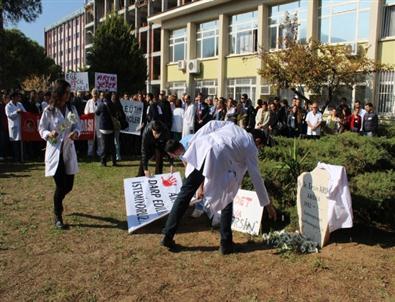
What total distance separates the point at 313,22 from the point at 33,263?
21934 millimetres

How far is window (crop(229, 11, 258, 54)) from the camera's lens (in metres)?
28.7

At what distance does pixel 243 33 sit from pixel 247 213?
82.1ft

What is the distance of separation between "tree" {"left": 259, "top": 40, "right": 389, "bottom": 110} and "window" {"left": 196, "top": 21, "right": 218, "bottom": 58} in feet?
45.6

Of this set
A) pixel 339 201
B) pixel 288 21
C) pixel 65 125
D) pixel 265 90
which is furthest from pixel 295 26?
pixel 339 201

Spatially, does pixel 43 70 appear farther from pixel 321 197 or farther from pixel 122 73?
pixel 321 197

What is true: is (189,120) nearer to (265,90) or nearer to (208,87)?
(265,90)

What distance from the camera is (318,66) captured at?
57.8 feet

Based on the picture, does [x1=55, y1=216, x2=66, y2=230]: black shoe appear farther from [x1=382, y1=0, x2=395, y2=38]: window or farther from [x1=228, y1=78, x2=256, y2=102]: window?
[x1=228, y1=78, x2=256, y2=102]: window

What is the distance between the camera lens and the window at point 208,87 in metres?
32.3

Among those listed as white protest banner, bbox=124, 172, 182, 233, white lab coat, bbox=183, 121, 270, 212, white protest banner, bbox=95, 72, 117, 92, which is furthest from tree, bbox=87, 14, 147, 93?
white lab coat, bbox=183, 121, 270, 212

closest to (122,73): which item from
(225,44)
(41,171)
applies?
(225,44)

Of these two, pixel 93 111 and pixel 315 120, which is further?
pixel 93 111

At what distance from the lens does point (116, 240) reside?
19.2 ft

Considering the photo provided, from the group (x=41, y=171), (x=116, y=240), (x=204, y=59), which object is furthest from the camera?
(x=204, y=59)
